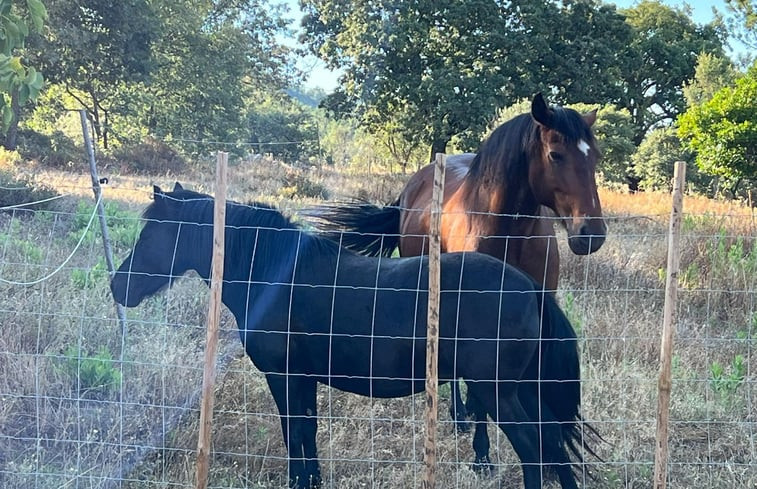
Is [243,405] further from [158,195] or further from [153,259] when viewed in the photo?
[158,195]

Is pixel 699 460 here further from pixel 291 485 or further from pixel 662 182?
pixel 662 182

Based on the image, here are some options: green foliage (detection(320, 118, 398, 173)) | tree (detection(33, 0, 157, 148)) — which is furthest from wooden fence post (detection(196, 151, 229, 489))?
tree (detection(33, 0, 157, 148))

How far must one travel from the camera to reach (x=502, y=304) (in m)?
3.44

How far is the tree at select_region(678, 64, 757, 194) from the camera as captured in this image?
12.0 metres

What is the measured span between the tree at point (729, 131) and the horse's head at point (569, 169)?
31.3 ft

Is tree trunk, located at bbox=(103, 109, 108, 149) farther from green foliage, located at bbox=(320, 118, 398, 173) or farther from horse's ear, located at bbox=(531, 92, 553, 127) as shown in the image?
horse's ear, located at bbox=(531, 92, 553, 127)

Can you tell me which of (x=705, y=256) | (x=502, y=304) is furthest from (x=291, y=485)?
(x=705, y=256)

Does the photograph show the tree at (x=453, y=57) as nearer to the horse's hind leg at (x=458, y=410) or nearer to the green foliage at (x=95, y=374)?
the horse's hind leg at (x=458, y=410)

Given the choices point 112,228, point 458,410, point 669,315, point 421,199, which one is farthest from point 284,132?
point 669,315

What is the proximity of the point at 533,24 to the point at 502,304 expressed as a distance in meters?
18.7

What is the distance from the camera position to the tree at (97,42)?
19.6 m

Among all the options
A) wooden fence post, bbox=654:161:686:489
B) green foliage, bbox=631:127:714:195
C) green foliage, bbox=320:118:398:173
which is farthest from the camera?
green foliage, bbox=320:118:398:173

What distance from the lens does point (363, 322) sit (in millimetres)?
3613

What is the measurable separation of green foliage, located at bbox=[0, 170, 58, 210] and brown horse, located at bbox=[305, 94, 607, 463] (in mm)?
6153
